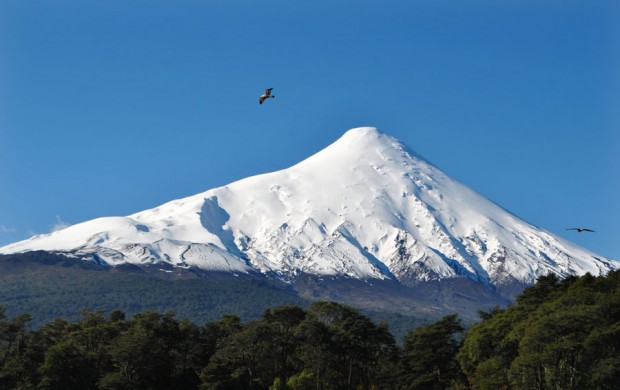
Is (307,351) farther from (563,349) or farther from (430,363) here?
(563,349)

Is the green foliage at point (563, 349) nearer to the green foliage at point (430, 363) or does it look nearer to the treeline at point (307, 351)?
the treeline at point (307, 351)

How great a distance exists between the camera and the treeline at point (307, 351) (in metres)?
82.3

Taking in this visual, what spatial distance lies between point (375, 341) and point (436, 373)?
9.88m

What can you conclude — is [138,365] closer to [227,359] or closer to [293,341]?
[227,359]

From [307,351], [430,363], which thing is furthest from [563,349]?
[307,351]

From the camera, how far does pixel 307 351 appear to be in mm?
100250

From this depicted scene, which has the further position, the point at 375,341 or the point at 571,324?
the point at 375,341

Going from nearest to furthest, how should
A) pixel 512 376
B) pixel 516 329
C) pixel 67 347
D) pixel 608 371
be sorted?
1. pixel 608 371
2. pixel 512 376
3. pixel 516 329
4. pixel 67 347

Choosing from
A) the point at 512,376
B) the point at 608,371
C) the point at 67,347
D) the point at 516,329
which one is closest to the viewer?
the point at 608,371

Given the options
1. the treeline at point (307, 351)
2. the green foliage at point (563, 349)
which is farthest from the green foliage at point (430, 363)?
the green foliage at point (563, 349)

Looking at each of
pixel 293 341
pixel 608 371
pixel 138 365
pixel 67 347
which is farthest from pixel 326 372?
pixel 608 371

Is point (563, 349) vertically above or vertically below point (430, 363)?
above

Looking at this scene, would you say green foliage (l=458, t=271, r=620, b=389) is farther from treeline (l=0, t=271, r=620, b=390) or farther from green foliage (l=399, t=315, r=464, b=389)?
green foliage (l=399, t=315, r=464, b=389)

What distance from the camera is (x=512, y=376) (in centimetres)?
7950
